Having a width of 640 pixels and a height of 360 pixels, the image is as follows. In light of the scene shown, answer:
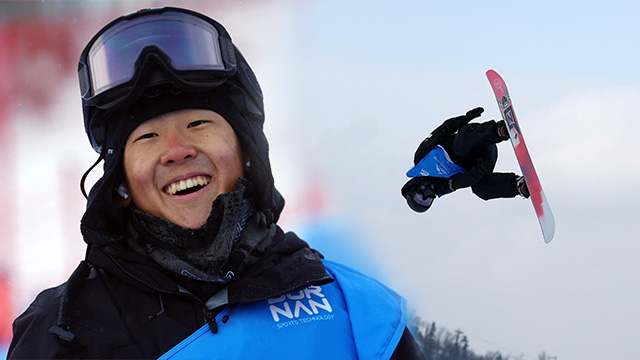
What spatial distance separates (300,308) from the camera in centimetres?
208

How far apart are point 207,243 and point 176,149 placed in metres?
0.35

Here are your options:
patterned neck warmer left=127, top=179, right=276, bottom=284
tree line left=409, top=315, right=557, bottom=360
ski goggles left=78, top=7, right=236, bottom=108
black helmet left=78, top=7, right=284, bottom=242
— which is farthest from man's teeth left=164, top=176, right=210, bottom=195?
tree line left=409, top=315, right=557, bottom=360

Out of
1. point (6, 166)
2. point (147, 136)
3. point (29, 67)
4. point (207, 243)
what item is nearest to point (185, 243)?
point (207, 243)

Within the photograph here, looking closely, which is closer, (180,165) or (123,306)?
(123,306)

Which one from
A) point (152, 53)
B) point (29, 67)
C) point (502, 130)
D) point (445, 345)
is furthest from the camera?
point (29, 67)

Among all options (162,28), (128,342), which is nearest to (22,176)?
(162,28)

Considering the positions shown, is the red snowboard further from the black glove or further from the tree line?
the tree line

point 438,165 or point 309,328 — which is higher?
point 438,165

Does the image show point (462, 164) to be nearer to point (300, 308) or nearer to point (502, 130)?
point (502, 130)

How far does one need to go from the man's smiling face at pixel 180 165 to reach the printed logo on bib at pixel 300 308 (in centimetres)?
41

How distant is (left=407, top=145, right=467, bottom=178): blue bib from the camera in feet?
6.67

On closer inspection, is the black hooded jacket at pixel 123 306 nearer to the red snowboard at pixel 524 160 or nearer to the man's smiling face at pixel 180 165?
the man's smiling face at pixel 180 165

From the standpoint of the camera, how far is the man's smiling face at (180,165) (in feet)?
6.77

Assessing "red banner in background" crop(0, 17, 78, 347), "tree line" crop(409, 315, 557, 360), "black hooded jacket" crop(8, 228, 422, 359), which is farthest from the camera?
"red banner in background" crop(0, 17, 78, 347)
